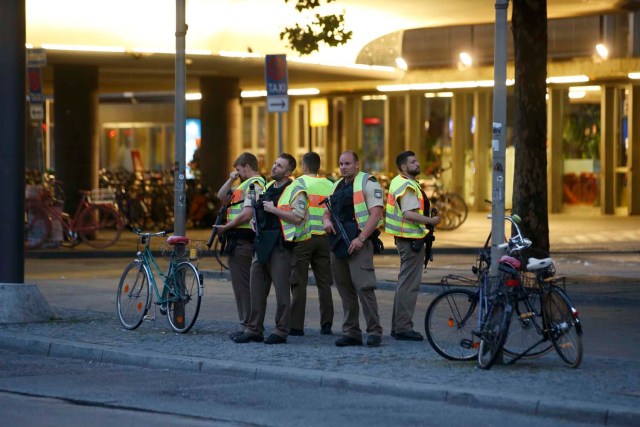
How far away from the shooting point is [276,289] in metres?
12.6

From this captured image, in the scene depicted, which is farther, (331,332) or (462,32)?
(462,32)

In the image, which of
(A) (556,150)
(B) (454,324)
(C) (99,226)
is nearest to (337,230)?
(B) (454,324)

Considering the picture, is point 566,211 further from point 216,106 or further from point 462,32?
point 216,106

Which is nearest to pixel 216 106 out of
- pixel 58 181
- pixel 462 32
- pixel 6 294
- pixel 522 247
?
pixel 58 181

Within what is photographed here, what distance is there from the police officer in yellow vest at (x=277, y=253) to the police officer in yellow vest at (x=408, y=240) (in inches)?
33.2

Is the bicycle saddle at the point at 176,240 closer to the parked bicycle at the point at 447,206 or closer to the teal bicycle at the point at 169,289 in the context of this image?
the teal bicycle at the point at 169,289

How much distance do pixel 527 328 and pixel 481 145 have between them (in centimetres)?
2614

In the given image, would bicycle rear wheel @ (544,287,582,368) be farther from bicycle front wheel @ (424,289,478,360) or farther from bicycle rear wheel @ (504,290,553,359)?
bicycle front wheel @ (424,289,478,360)

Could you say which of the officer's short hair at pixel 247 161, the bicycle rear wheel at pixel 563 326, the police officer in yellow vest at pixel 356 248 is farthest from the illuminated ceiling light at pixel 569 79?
the bicycle rear wheel at pixel 563 326

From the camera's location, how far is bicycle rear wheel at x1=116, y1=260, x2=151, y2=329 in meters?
13.5

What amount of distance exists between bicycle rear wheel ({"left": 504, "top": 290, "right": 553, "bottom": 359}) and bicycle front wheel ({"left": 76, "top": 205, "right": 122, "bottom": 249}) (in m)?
14.3

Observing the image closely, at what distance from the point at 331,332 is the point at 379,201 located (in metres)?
1.57

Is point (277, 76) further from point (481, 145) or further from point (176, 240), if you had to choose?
point (481, 145)

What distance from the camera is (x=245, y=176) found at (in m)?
13.2
